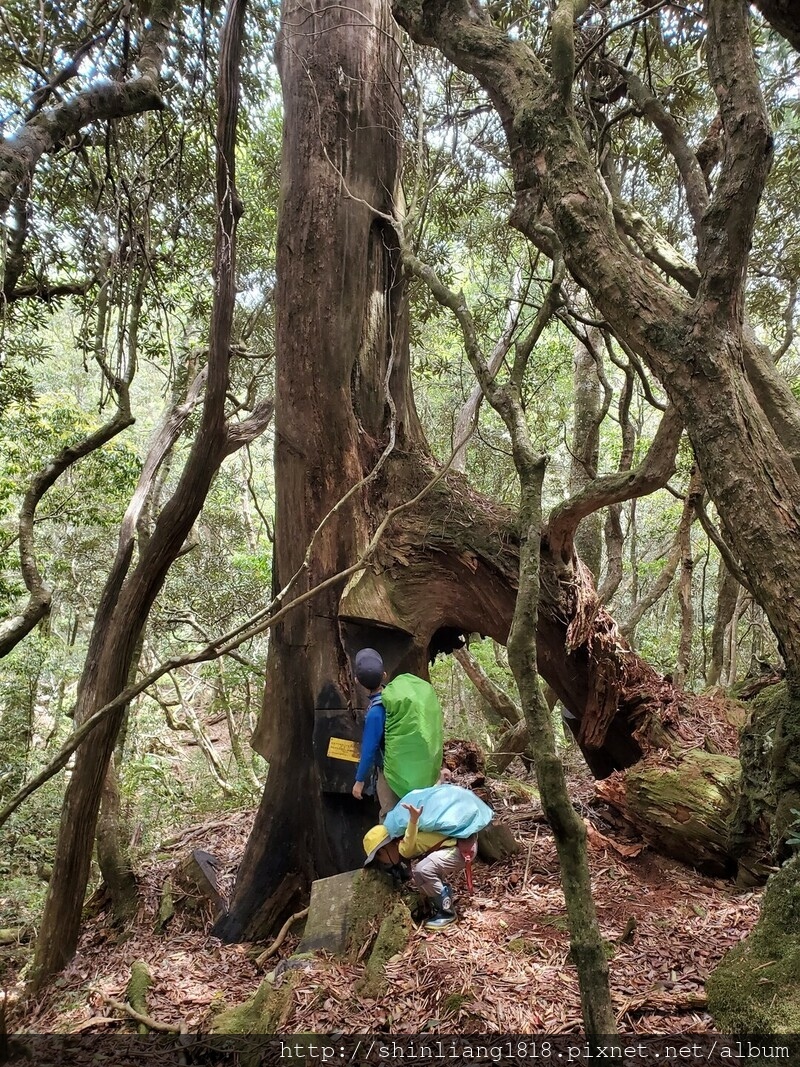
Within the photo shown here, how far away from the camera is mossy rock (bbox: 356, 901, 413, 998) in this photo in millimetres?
3263

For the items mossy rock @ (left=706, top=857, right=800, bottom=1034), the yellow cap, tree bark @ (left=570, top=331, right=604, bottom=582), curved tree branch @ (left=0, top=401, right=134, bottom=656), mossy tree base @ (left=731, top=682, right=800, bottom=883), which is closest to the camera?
mossy rock @ (left=706, top=857, right=800, bottom=1034)

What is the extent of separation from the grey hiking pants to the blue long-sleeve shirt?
0.73 m

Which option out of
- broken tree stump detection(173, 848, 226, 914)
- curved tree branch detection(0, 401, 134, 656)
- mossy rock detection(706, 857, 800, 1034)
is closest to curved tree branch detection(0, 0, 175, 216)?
curved tree branch detection(0, 401, 134, 656)

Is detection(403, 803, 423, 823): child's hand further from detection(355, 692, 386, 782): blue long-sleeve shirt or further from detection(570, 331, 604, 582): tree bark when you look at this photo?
detection(570, 331, 604, 582): tree bark

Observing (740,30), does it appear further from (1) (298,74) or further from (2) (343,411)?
(1) (298,74)

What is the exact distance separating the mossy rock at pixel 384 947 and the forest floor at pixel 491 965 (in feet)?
0.16

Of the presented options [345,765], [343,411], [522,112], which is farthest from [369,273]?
[345,765]

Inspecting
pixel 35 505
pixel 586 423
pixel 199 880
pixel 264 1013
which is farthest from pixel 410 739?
pixel 586 423

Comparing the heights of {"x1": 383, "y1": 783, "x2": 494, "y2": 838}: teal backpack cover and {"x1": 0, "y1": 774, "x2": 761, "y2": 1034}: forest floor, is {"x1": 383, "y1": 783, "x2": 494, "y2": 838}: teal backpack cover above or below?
above

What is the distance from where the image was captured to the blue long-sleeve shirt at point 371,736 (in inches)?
170

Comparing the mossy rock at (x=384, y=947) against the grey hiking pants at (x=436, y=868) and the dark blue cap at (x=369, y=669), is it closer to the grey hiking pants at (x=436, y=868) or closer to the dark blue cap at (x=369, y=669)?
the grey hiking pants at (x=436, y=868)

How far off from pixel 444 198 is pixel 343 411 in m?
4.47

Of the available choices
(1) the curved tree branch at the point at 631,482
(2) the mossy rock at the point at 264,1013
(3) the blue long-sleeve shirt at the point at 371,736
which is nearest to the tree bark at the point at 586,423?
(1) the curved tree branch at the point at 631,482

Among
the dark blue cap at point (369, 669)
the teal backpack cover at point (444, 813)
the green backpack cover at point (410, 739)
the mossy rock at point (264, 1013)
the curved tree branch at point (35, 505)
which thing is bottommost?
the mossy rock at point (264, 1013)
